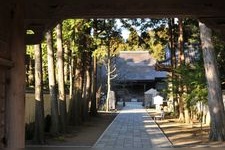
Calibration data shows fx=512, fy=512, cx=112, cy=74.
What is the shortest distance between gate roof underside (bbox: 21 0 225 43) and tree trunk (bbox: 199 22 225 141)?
1114 centimetres

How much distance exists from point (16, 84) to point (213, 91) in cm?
1368

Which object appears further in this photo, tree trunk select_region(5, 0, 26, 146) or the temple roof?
the temple roof

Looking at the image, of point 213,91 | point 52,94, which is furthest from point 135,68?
point 213,91

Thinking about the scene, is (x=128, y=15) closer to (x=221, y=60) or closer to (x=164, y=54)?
(x=221, y=60)

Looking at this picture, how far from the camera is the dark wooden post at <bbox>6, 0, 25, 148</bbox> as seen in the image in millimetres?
7074

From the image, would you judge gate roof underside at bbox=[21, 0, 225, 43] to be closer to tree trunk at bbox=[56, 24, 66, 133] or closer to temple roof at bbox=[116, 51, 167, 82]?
tree trunk at bbox=[56, 24, 66, 133]

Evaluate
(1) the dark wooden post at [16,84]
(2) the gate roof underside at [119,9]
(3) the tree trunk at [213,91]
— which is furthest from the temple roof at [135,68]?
(1) the dark wooden post at [16,84]

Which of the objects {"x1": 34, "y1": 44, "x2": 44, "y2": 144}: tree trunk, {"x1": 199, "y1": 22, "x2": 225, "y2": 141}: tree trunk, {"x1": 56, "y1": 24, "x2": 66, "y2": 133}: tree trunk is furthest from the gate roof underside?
{"x1": 56, "y1": 24, "x2": 66, "y2": 133}: tree trunk

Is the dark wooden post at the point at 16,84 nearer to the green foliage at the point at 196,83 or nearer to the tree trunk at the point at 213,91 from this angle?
the tree trunk at the point at 213,91

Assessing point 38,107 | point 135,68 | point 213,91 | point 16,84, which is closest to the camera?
point 16,84

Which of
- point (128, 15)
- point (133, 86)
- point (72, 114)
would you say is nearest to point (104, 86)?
point (133, 86)

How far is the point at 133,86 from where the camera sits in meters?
76.9

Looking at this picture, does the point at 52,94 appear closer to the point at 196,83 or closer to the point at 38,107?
the point at 38,107

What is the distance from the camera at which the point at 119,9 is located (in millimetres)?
8445
